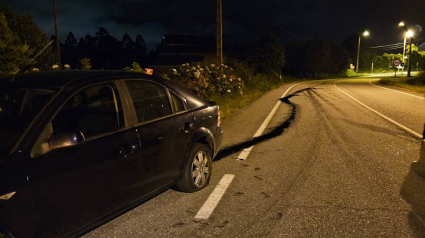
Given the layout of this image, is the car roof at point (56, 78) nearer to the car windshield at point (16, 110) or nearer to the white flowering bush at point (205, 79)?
the car windshield at point (16, 110)

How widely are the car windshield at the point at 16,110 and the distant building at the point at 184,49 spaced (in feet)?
170

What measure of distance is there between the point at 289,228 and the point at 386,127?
6.85 m

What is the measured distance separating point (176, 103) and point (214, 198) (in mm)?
1318

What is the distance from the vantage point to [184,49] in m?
61.9

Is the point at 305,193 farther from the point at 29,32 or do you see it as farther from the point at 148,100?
the point at 29,32

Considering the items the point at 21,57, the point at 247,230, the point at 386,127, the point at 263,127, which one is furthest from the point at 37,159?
the point at 21,57

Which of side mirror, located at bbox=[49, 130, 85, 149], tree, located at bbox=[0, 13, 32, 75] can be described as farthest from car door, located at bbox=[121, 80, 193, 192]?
tree, located at bbox=[0, 13, 32, 75]

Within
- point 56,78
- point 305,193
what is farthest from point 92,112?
point 305,193

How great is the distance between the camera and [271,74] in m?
37.3

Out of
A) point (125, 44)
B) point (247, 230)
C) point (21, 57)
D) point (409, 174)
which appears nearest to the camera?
point (247, 230)

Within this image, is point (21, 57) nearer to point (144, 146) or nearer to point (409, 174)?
point (144, 146)

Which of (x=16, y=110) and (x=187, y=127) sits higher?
(x=16, y=110)

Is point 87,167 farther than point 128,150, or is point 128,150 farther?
point 128,150

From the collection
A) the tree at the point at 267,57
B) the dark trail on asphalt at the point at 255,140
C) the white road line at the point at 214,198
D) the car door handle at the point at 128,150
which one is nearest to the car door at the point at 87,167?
the car door handle at the point at 128,150
